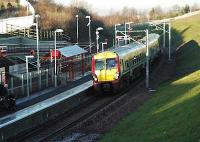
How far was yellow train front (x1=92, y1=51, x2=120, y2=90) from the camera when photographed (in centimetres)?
3800

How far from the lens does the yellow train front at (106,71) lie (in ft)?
125

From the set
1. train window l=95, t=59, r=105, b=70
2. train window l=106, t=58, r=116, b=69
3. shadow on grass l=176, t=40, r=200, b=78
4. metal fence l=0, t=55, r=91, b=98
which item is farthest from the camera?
shadow on grass l=176, t=40, r=200, b=78

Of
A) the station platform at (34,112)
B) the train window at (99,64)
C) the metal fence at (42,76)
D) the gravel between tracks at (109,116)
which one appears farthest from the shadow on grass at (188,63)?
the station platform at (34,112)

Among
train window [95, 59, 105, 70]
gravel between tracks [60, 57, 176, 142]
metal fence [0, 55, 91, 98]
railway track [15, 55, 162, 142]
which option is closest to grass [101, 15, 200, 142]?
gravel between tracks [60, 57, 176, 142]

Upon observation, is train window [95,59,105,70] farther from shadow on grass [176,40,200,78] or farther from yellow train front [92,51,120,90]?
shadow on grass [176,40,200,78]

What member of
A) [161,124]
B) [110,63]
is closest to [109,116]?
[161,124]

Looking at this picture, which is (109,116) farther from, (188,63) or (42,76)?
(188,63)

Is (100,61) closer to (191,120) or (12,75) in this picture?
(12,75)

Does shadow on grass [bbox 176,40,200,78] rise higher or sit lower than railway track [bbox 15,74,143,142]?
higher

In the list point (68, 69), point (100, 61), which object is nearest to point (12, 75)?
point (100, 61)

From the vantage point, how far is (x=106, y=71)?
38156 millimetres

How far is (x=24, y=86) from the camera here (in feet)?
130

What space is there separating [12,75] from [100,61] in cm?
729

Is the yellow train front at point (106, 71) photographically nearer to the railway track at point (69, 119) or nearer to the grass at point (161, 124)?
the railway track at point (69, 119)
